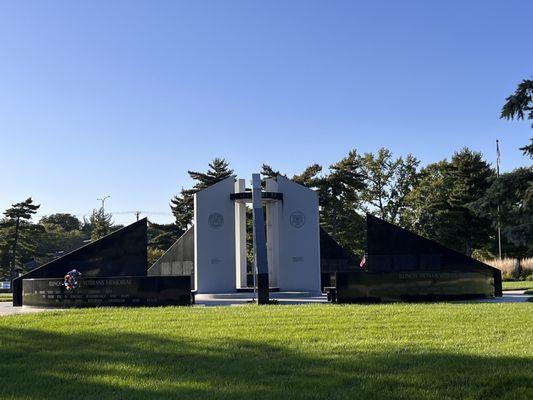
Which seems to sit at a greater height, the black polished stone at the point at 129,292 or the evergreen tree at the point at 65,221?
the evergreen tree at the point at 65,221

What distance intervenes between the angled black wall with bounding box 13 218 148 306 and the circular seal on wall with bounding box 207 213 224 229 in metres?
2.88

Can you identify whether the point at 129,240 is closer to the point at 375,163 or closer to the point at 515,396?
the point at 515,396

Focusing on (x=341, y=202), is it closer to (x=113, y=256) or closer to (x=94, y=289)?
(x=113, y=256)

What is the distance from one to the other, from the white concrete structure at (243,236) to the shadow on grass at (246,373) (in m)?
17.3

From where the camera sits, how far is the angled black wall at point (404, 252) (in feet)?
80.5

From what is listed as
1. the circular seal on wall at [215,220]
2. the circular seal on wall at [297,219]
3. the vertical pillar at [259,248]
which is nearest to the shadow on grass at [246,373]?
the vertical pillar at [259,248]

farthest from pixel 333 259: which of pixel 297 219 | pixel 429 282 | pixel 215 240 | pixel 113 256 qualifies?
pixel 429 282

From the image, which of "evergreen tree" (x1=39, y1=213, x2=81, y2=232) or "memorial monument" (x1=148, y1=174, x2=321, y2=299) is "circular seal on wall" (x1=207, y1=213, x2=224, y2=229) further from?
"evergreen tree" (x1=39, y1=213, x2=81, y2=232)

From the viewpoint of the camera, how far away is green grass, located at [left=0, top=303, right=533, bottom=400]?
6203 mm

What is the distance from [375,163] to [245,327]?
157 ft

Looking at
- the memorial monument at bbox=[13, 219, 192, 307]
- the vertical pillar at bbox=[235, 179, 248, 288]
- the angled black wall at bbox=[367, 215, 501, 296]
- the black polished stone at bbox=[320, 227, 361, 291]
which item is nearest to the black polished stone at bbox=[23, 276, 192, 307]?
the memorial monument at bbox=[13, 219, 192, 307]

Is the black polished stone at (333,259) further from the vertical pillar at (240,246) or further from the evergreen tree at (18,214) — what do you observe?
the evergreen tree at (18,214)

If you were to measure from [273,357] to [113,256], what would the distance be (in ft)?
61.4

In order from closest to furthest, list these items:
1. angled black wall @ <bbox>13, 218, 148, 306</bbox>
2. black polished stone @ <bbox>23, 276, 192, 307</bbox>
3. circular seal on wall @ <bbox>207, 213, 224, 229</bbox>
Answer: black polished stone @ <bbox>23, 276, 192, 307</bbox> → angled black wall @ <bbox>13, 218, 148, 306</bbox> → circular seal on wall @ <bbox>207, 213, 224, 229</bbox>
